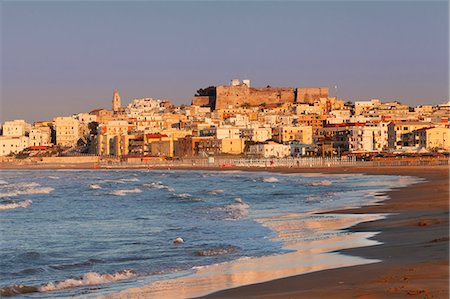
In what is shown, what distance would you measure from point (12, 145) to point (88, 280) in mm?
117356

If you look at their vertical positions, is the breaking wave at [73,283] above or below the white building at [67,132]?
below

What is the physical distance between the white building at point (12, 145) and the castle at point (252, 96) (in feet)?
111

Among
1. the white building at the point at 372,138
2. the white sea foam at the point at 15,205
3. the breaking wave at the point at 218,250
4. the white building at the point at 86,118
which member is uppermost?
the white building at the point at 86,118

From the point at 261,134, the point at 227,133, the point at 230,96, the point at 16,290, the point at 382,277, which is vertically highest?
the point at 230,96

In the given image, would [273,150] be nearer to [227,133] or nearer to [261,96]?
[227,133]

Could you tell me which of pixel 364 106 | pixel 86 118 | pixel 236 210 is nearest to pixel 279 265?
pixel 236 210

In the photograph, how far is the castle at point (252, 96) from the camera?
147 m

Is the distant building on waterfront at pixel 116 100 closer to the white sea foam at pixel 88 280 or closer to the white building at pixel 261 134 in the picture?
the white building at pixel 261 134

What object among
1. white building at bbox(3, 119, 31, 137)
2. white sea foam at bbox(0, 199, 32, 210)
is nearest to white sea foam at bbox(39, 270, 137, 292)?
white sea foam at bbox(0, 199, 32, 210)

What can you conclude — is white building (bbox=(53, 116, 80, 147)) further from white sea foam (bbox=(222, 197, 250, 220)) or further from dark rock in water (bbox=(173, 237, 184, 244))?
dark rock in water (bbox=(173, 237, 184, 244))

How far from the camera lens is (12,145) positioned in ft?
417

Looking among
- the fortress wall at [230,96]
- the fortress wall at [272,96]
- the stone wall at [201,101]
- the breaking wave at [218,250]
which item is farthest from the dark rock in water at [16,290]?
the stone wall at [201,101]

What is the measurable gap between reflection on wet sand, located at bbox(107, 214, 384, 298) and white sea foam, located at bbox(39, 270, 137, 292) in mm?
932

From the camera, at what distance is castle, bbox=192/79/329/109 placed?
147 metres
